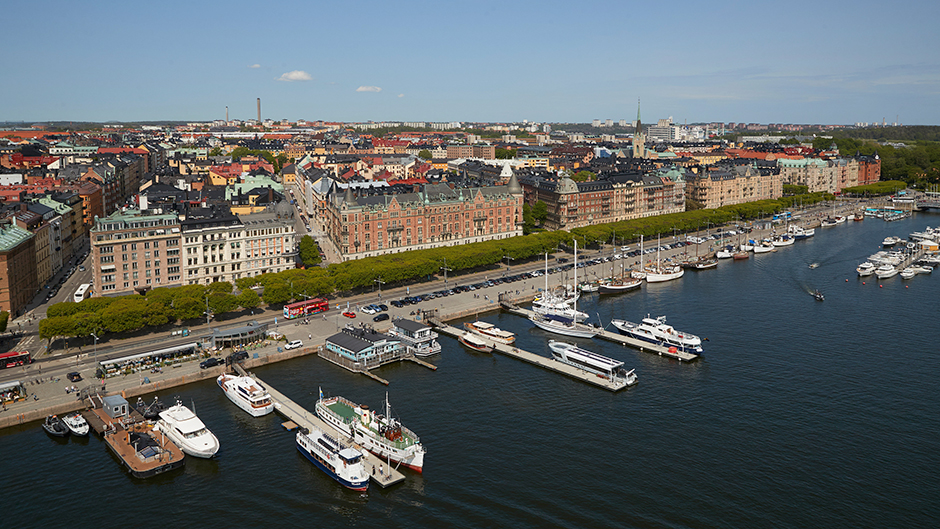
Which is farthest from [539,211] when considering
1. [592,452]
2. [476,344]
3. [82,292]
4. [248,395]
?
[592,452]

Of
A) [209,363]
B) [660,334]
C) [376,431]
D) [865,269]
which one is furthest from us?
[865,269]

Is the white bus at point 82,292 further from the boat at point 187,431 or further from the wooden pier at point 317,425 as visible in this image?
the boat at point 187,431

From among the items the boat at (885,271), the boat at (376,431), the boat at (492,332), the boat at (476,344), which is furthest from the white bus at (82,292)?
the boat at (885,271)

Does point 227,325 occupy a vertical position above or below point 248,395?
above

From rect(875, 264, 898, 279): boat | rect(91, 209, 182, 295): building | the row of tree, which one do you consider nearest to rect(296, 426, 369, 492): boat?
the row of tree

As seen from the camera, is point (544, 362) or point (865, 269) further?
point (865, 269)

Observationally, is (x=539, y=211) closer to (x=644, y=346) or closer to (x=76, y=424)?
(x=644, y=346)

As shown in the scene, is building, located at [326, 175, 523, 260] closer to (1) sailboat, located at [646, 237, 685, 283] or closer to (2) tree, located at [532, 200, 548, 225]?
(2) tree, located at [532, 200, 548, 225]
